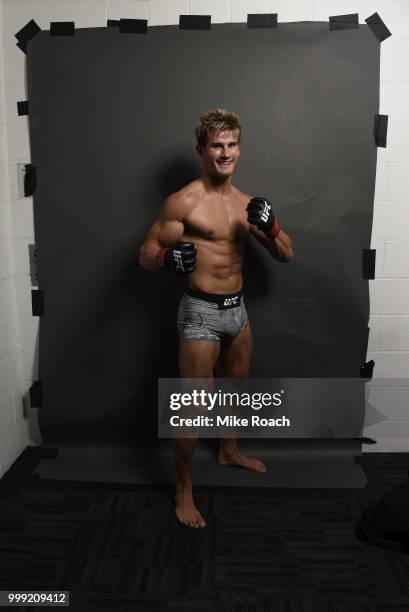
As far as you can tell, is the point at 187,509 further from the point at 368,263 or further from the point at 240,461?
the point at 368,263

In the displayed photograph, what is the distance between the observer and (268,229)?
2.55 meters

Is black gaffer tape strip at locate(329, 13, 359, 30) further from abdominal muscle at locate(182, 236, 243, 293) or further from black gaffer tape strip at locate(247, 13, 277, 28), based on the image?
abdominal muscle at locate(182, 236, 243, 293)

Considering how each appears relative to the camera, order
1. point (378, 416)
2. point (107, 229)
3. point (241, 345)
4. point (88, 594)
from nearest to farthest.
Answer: point (88, 594) → point (241, 345) → point (107, 229) → point (378, 416)

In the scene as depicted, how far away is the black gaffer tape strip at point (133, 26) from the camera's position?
9.41 feet

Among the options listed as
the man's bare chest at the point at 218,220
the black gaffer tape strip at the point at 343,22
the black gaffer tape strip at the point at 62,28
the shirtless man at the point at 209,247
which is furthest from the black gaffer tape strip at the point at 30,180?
the black gaffer tape strip at the point at 343,22

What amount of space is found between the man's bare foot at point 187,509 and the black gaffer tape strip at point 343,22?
7.78 ft

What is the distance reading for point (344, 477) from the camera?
9.85 feet

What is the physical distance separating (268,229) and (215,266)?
304mm

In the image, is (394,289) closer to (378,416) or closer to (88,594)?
(378,416)

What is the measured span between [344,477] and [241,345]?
2.97 ft

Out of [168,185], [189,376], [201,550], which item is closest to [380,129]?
[168,185]

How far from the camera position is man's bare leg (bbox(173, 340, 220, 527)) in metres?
2.65

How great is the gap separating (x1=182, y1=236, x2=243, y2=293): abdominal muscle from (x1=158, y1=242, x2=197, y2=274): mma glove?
18 centimetres

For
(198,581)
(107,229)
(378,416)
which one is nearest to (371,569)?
(198,581)
